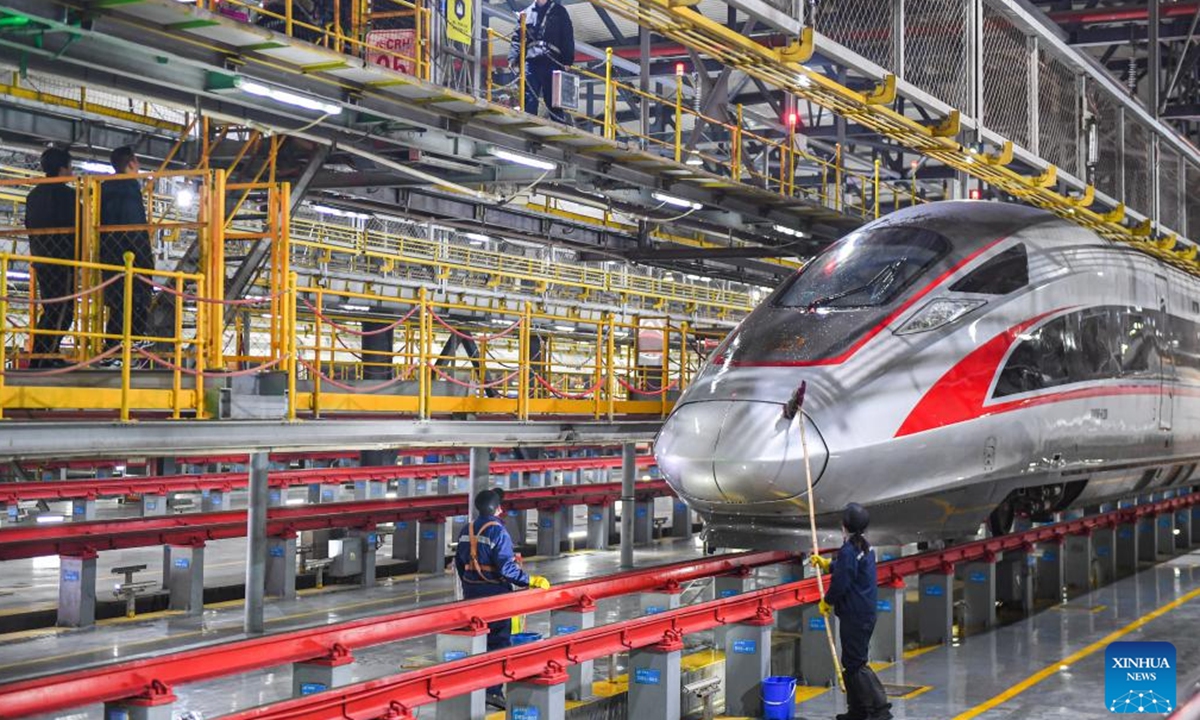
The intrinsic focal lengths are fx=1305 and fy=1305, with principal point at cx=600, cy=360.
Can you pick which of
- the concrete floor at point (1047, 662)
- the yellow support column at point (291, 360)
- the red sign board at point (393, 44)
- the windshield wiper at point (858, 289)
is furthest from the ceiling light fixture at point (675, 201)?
the concrete floor at point (1047, 662)

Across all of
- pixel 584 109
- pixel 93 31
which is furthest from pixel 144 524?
pixel 584 109

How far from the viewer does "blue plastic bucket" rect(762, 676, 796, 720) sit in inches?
344

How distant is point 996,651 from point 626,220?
648 inches

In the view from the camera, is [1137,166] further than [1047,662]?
Yes

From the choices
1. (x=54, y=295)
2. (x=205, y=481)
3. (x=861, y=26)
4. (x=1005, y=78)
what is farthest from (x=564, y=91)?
(x=205, y=481)

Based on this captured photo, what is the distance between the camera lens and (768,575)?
1655 cm

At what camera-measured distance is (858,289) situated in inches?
413

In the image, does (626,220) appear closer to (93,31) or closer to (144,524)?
(144,524)

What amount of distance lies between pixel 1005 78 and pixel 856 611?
8986mm

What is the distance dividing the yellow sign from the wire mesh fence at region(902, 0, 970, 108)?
4.50 metres

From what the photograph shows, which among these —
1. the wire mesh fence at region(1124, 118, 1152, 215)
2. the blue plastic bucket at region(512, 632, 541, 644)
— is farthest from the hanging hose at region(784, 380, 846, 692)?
the wire mesh fence at region(1124, 118, 1152, 215)

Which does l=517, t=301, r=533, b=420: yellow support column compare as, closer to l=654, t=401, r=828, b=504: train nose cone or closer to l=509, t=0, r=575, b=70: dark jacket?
l=509, t=0, r=575, b=70: dark jacket

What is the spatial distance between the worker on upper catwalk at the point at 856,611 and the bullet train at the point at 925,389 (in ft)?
1.90

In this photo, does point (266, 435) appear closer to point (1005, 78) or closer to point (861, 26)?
point (861, 26)
